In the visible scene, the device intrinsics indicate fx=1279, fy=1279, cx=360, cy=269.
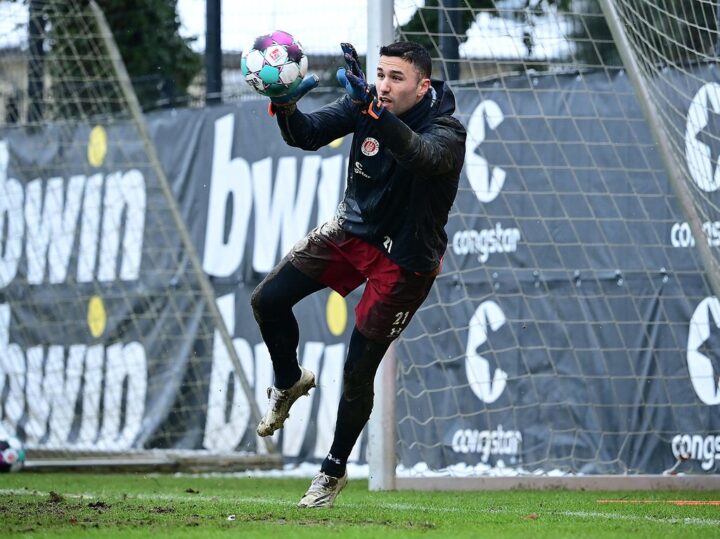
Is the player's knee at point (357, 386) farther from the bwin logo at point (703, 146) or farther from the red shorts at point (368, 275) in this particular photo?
the bwin logo at point (703, 146)

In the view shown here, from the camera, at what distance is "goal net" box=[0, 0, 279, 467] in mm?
11102

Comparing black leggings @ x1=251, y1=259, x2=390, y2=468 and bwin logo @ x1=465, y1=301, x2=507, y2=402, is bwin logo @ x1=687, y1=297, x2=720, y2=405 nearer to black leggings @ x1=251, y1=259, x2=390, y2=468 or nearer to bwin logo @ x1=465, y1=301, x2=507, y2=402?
bwin logo @ x1=465, y1=301, x2=507, y2=402

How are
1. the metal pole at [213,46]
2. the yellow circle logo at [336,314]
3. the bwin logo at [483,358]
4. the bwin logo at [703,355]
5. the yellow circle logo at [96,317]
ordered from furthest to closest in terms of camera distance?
1. the yellow circle logo at [96,317]
2. the metal pole at [213,46]
3. the yellow circle logo at [336,314]
4. the bwin logo at [483,358]
5. the bwin logo at [703,355]

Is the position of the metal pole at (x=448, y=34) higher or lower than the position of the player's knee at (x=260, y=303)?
higher

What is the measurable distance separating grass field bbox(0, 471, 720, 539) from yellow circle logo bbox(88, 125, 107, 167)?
14.5ft

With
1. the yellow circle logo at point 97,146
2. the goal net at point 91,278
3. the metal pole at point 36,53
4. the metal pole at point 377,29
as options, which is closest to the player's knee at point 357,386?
the metal pole at point 377,29

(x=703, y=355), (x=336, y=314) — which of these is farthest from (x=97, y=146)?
(x=703, y=355)

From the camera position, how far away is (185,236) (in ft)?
34.2

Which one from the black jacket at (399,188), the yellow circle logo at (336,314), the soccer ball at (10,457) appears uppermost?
the black jacket at (399,188)

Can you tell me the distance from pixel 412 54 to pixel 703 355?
11.2ft

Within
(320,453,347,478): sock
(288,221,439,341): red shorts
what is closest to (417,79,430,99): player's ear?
(288,221,439,341): red shorts

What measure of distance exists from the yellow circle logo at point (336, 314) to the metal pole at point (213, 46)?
2.32 meters

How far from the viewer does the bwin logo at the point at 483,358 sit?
9.11 m

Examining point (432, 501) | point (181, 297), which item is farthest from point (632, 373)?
point (181, 297)
